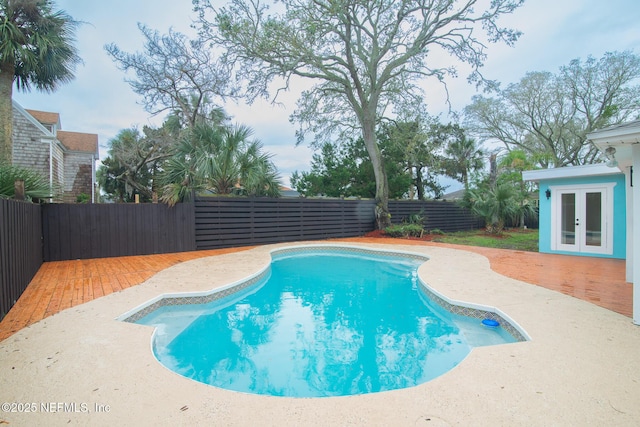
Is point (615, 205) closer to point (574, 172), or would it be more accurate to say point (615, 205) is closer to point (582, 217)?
point (582, 217)

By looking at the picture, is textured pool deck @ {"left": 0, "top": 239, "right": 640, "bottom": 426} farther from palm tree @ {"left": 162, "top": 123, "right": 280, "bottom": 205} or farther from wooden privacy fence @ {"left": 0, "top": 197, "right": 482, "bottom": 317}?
palm tree @ {"left": 162, "top": 123, "right": 280, "bottom": 205}

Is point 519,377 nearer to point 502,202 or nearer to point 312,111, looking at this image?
point 502,202

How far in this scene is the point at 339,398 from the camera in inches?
79.2

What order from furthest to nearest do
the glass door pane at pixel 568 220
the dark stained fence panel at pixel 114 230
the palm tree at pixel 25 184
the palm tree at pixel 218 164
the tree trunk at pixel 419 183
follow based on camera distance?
1. the tree trunk at pixel 419 183
2. the palm tree at pixel 218 164
3. the glass door pane at pixel 568 220
4. the dark stained fence panel at pixel 114 230
5. the palm tree at pixel 25 184

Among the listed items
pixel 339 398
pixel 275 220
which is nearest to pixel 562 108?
pixel 275 220

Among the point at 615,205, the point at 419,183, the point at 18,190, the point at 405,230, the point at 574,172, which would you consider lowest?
the point at 405,230

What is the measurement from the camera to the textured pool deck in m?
1.77

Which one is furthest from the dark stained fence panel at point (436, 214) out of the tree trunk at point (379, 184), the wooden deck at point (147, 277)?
the wooden deck at point (147, 277)

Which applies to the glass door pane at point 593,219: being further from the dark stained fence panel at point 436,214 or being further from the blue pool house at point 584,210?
the dark stained fence panel at point 436,214

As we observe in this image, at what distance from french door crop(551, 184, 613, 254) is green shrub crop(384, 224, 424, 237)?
5154 millimetres

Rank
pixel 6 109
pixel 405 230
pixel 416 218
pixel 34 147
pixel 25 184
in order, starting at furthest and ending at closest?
1. pixel 416 218
2. pixel 405 230
3. pixel 34 147
4. pixel 6 109
5. pixel 25 184

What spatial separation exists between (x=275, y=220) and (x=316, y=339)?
7.33m

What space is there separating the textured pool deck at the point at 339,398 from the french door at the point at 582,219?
5.75 m

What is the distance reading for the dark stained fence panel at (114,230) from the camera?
23.6ft
